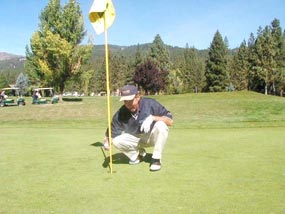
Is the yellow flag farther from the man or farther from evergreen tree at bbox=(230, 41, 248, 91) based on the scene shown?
evergreen tree at bbox=(230, 41, 248, 91)

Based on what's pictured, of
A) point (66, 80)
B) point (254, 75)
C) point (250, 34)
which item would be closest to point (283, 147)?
point (66, 80)

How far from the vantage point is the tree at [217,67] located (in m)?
79.0

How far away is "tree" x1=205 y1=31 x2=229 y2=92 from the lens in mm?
79000

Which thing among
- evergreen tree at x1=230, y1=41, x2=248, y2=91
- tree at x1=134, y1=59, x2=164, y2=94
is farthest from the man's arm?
evergreen tree at x1=230, y1=41, x2=248, y2=91

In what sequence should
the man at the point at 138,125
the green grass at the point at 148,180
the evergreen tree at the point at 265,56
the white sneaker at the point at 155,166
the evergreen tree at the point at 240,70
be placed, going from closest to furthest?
the green grass at the point at 148,180
the white sneaker at the point at 155,166
the man at the point at 138,125
the evergreen tree at the point at 265,56
the evergreen tree at the point at 240,70

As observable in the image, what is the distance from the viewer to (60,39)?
36.9m

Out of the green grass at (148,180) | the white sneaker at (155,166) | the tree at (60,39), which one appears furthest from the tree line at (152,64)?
the white sneaker at (155,166)

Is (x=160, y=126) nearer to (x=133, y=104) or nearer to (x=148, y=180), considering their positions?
(x=133, y=104)

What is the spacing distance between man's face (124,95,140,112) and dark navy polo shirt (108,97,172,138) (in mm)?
82

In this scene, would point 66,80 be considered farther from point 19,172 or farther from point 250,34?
point 250,34

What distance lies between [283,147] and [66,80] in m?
34.8

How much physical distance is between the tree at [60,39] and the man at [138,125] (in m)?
31.7

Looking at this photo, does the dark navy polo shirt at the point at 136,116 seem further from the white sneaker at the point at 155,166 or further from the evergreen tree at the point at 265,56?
the evergreen tree at the point at 265,56

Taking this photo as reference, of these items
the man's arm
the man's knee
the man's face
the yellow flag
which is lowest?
the man's knee
